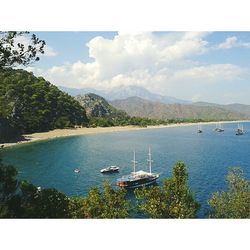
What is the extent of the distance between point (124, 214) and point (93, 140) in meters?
64.3

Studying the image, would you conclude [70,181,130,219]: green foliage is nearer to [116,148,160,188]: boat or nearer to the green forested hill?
[116,148,160,188]: boat

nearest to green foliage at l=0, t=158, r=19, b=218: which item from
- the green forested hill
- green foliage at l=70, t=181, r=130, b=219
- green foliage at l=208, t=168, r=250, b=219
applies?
green foliage at l=70, t=181, r=130, b=219

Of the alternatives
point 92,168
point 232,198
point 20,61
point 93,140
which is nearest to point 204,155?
point 92,168

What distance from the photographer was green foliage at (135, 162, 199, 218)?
16.7 metres

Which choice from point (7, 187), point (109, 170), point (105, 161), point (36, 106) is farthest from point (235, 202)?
point (36, 106)

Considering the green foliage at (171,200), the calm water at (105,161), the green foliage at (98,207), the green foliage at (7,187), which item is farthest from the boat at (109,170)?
the green foliage at (7,187)

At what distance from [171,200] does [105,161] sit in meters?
38.1

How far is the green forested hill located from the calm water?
866 cm

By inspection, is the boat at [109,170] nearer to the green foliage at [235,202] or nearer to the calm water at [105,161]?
the calm water at [105,161]

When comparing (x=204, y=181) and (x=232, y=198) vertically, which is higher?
(x=232, y=198)

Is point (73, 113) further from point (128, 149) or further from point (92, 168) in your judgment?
point (92, 168)

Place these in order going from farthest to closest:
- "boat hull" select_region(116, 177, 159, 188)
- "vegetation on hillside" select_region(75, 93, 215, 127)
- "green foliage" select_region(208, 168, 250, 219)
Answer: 1. "vegetation on hillside" select_region(75, 93, 215, 127)
2. "boat hull" select_region(116, 177, 159, 188)
3. "green foliage" select_region(208, 168, 250, 219)

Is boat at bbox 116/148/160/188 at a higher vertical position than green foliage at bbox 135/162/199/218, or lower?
lower

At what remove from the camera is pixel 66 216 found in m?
16.2
